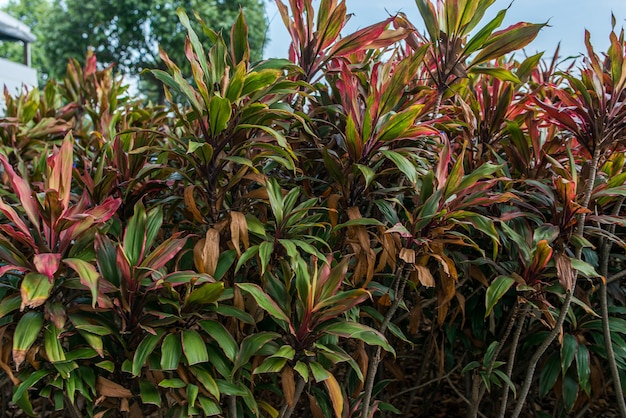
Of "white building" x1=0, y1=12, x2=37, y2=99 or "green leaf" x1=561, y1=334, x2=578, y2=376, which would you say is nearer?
"green leaf" x1=561, y1=334, x2=578, y2=376

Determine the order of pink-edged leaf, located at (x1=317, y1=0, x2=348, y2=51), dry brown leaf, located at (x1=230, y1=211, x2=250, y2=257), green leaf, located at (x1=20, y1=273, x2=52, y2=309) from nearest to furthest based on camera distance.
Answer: green leaf, located at (x1=20, y1=273, x2=52, y2=309) → dry brown leaf, located at (x1=230, y1=211, x2=250, y2=257) → pink-edged leaf, located at (x1=317, y1=0, x2=348, y2=51)

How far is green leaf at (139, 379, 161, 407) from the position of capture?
1254 millimetres

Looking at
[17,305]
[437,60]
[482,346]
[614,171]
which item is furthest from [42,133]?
[614,171]

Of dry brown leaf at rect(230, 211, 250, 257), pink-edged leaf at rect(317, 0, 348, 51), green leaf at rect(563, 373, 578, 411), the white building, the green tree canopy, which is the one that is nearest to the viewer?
dry brown leaf at rect(230, 211, 250, 257)

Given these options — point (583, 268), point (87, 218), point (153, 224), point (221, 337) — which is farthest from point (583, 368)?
point (87, 218)

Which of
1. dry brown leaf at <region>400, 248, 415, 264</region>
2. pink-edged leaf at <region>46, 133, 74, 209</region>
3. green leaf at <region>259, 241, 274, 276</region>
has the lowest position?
green leaf at <region>259, 241, 274, 276</region>

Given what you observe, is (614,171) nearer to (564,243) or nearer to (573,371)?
(564,243)

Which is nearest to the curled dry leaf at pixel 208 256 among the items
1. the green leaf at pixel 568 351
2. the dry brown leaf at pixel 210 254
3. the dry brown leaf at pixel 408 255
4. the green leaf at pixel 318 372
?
the dry brown leaf at pixel 210 254

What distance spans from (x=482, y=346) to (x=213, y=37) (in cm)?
129

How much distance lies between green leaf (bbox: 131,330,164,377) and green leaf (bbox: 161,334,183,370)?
0.8 inches

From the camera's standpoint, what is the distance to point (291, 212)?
136cm

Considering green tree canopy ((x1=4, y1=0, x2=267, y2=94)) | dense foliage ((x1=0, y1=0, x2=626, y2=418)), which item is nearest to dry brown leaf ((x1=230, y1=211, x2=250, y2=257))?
dense foliage ((x1=0, y1=0, x2=626, y2=418))

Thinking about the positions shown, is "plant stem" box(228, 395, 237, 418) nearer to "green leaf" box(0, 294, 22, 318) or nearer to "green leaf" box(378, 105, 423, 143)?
"green leaf" box(0, 294, 22, 318)

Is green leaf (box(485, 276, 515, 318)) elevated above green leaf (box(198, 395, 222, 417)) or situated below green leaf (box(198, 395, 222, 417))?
above
